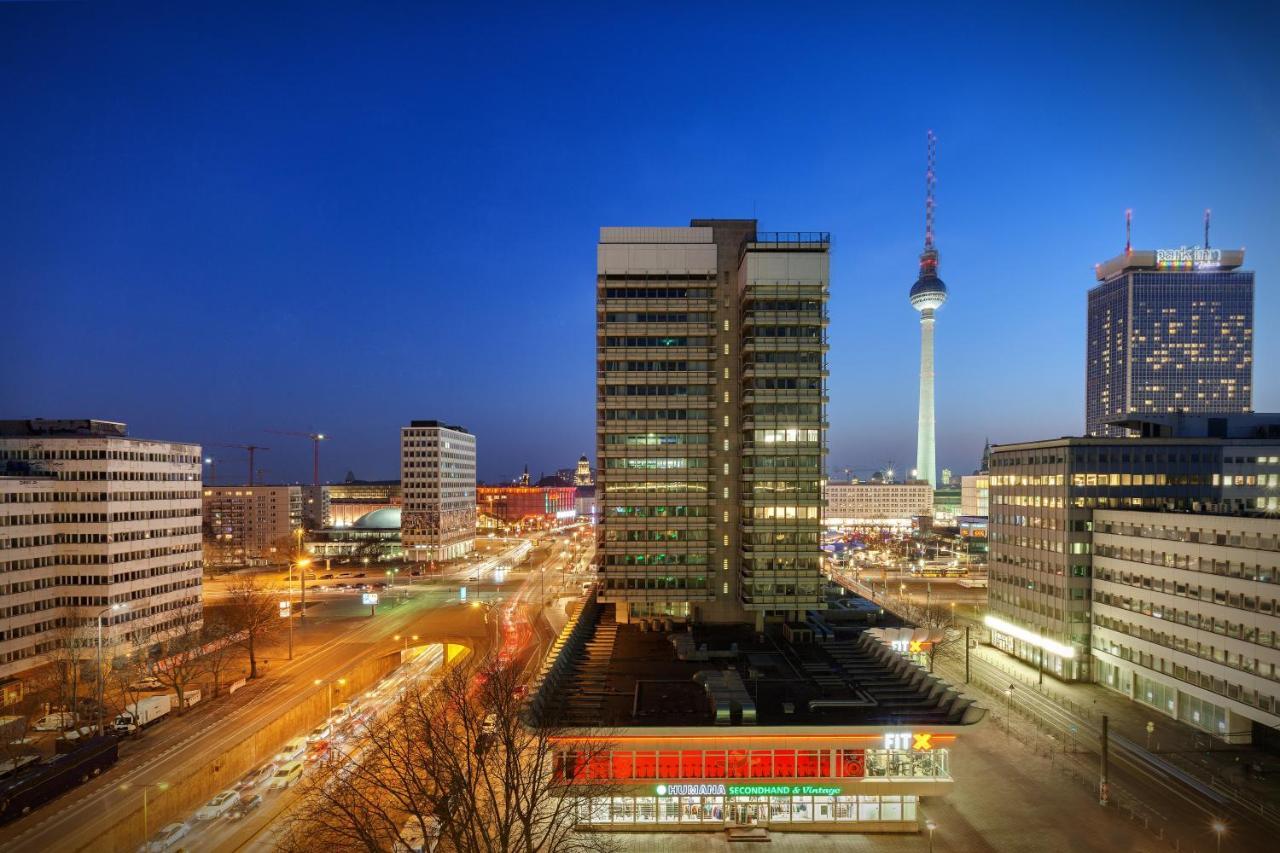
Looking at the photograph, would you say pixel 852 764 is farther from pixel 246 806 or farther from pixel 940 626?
pixel 940 626

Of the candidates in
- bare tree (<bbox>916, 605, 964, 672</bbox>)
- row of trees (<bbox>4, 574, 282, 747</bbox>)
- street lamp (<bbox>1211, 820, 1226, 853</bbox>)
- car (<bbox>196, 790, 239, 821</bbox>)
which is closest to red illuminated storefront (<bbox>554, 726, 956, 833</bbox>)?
street lamp (<bbox>1211, 820, 1226, 853</bbox>)

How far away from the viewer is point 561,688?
141 ft

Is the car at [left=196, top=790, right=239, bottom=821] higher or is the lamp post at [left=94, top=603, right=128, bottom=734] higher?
the lamp post at [left=94, top=603, right=128, bottom=734]

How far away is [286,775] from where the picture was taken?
4631 cm

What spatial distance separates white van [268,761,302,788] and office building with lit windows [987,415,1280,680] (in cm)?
7272

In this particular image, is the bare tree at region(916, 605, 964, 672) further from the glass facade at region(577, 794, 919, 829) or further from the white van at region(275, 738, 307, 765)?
the white van at region(275, 738, 307, 765)

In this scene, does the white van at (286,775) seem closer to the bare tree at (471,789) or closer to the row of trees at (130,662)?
the bare tree at (471,789)

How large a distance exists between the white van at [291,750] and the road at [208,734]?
14.6 feet

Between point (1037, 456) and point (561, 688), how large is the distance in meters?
65.0

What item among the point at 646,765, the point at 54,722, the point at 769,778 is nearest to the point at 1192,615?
the point at 769,778

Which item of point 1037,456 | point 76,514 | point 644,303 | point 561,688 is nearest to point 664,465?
point 644,303

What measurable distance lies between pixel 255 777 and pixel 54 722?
2472cm

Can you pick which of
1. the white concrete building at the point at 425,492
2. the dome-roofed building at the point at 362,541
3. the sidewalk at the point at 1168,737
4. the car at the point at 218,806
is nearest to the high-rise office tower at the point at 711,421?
the sidewalk at the point at 1168,737

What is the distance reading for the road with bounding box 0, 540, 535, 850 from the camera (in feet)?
130
